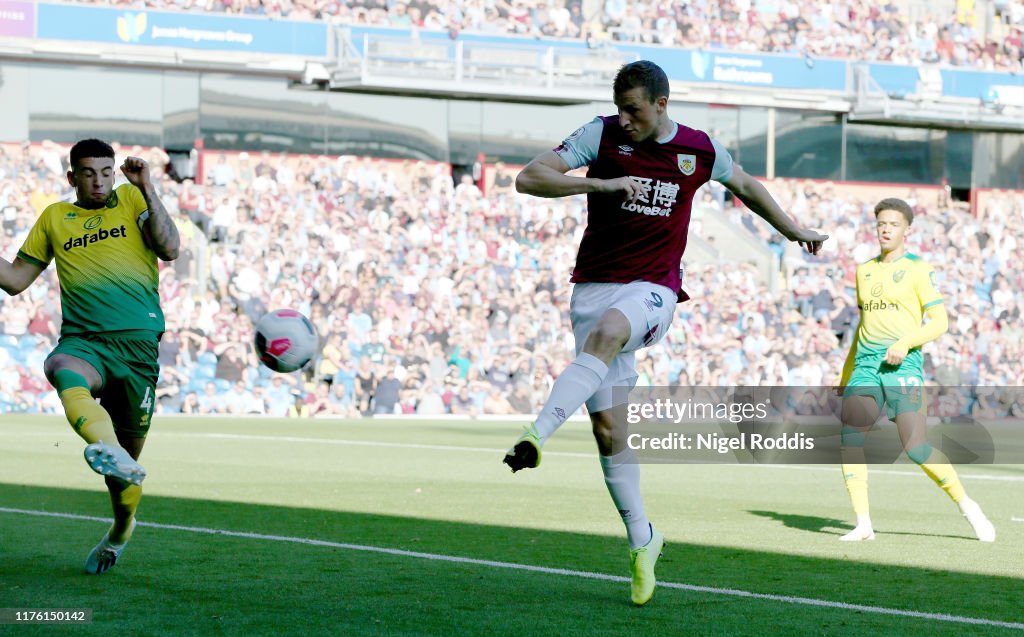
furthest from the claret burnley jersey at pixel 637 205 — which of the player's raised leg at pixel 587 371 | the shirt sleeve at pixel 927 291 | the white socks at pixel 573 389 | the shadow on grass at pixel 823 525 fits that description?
the shadow on grass at pixel 823 525

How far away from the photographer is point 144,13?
1297 inches

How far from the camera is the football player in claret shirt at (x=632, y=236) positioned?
7.44 m

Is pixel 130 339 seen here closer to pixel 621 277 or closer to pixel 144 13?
pixel 621 277

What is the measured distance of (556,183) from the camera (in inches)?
285

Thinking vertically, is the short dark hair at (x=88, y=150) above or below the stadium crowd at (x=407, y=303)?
above

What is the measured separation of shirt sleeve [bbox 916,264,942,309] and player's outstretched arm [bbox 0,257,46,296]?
611 cm

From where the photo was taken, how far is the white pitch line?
7.44 meters

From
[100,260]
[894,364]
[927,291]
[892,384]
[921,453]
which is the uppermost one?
[100,260]

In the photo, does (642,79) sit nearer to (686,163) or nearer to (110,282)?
(686,163)

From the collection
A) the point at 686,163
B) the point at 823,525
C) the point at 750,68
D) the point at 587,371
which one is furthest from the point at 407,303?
the point at 587,371

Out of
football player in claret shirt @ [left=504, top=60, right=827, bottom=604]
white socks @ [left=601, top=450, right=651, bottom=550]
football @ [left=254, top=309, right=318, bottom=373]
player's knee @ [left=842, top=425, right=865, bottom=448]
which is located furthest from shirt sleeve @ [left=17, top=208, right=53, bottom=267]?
player's knee @ [left=842, top=425, right=865, bottom=448]

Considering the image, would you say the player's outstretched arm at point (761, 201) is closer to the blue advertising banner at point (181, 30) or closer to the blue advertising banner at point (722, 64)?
the blue advertising banner at point (181, 30)

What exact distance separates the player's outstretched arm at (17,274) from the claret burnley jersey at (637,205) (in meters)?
2.89

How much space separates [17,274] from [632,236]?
3.23 meters
